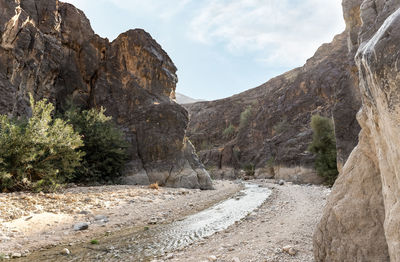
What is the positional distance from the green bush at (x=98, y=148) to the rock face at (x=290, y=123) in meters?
17.0

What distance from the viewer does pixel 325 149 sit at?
85.4 feet

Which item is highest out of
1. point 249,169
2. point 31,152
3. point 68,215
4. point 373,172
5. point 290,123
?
point 290,123

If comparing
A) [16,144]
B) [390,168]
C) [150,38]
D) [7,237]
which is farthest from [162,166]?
[390,168]

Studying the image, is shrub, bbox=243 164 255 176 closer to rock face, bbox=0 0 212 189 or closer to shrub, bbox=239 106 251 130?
shrub, bbox=239 106 251 130

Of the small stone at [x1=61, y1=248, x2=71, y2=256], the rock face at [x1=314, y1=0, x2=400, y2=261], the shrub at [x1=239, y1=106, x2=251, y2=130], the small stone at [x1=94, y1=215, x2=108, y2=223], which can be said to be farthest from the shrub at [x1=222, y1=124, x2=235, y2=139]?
the rock face at [x1=314, y1=0, x2=400, y2=261]

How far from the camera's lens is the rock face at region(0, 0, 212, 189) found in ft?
69.8

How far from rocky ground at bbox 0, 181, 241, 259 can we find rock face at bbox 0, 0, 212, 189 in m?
9.80

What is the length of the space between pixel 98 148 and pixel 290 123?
41.0 metres

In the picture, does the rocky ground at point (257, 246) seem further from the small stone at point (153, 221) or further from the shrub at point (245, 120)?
the shrub at point (245, 120)

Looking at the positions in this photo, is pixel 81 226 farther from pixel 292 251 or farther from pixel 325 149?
pixel 325 149

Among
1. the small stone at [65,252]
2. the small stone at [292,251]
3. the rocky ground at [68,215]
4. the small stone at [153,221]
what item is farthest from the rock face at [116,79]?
the small stone at [292,251]

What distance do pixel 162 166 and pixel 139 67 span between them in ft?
37.8

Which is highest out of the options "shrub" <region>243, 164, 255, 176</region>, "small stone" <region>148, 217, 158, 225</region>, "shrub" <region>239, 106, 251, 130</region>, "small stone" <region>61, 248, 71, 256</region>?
"shrub" <region>239, 106, 251, 130</region>

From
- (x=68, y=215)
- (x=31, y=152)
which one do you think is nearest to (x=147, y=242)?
(x=68, y=215)
